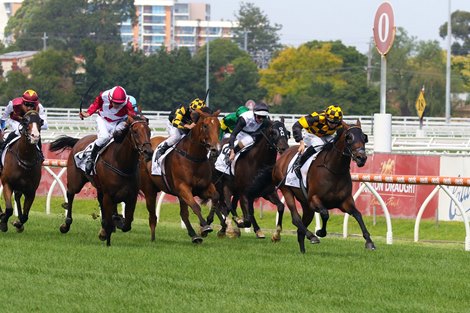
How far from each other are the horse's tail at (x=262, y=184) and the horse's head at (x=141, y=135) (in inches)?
86.9

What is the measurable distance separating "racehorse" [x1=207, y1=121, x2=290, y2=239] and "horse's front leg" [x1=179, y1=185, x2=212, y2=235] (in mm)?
1099

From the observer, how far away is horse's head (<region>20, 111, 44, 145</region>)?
1348 cm

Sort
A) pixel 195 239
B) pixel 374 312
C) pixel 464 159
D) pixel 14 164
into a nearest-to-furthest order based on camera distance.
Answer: pixel 374 312
pixel 195 239
pixel 14 164
pixel 464 159

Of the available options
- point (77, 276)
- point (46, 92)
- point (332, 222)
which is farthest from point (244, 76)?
point (77, 276)

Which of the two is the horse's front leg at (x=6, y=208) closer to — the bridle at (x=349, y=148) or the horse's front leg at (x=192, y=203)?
the horse's front leg at (x=192, y=203)

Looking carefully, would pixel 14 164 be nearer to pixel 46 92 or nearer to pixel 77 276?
pixel 77 276

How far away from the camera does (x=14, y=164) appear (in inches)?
551

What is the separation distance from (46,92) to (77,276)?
195ft

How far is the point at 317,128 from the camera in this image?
1341 cm

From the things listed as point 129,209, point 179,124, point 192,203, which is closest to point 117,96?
point 179,124

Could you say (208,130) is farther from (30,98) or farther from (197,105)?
(30,98)

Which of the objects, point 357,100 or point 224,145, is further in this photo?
point 357,100

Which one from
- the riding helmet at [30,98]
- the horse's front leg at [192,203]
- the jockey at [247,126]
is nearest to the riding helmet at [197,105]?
the jockey at [247,126]

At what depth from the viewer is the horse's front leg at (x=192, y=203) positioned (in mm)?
12844
